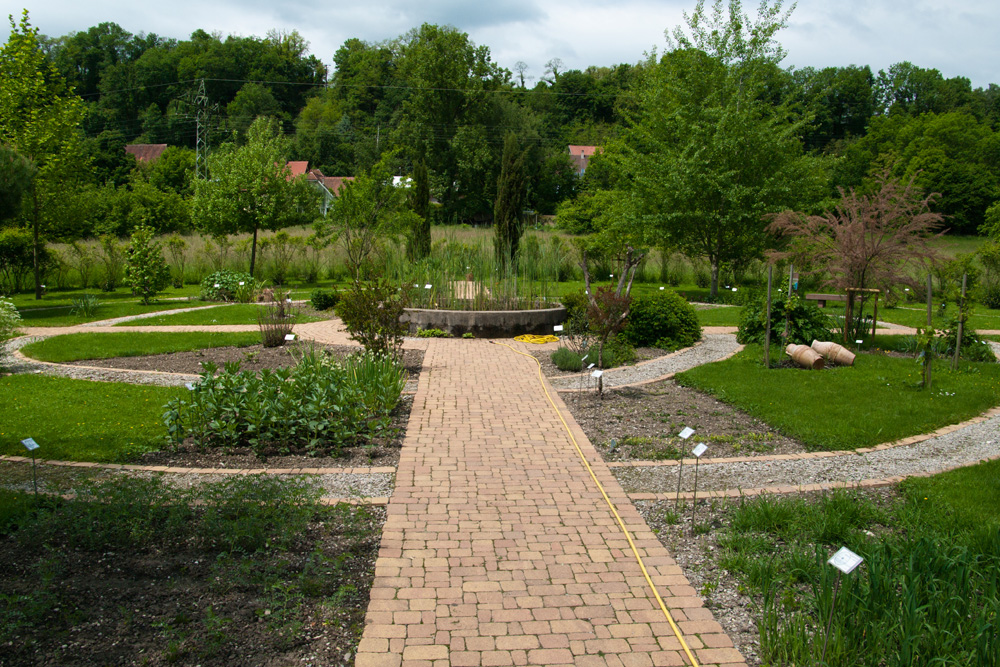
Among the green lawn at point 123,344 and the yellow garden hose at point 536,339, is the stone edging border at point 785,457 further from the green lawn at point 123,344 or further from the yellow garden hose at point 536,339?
the green lawn at point 123,344

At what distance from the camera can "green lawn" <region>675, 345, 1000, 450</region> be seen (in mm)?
6393

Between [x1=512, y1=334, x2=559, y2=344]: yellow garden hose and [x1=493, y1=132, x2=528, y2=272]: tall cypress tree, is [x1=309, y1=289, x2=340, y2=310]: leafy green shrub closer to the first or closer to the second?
[x1=512, y1=334, x2=559, y2=344]: yellow garden hose

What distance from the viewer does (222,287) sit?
18125mm

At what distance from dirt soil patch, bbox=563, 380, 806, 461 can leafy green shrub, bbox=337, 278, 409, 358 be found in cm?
259

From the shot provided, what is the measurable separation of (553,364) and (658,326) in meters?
2.54

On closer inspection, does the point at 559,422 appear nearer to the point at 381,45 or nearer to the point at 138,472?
the point at 138,472

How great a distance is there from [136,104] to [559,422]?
66.4 m

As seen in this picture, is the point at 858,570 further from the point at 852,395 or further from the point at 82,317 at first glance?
the point at 82,317

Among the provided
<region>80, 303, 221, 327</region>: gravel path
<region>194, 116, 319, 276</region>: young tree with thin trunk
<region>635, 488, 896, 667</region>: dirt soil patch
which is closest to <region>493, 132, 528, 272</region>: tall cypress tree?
<region>194, 116, 319, 276</region>: young tree with thin trunk

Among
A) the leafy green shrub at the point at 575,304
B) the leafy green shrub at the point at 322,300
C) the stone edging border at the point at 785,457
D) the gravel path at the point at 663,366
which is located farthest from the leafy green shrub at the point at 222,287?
the stone edging border at the point at 785,457

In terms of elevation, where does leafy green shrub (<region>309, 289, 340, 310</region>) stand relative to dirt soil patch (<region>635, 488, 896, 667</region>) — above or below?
above

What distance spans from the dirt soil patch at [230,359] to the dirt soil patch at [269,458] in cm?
313

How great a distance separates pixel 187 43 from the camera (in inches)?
2530

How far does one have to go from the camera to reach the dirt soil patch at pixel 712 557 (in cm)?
321
